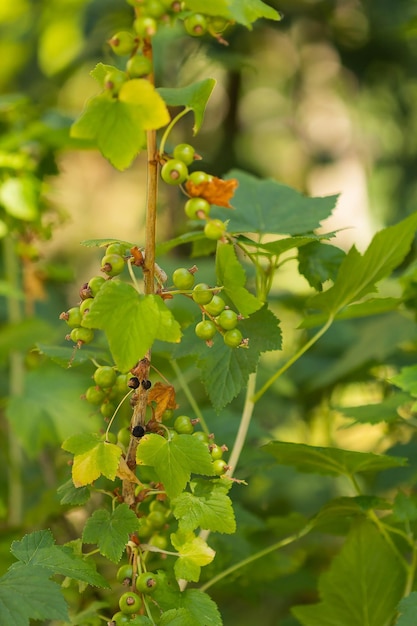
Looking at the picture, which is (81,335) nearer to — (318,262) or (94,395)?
(94,395)

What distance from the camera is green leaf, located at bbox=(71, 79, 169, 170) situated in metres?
0.48

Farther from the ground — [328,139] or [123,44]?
[123,44]

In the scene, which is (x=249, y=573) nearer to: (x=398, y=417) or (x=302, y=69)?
(x=398, y=417)

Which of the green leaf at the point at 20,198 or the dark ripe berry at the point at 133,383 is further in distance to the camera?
the green leaf at the point at 20,198

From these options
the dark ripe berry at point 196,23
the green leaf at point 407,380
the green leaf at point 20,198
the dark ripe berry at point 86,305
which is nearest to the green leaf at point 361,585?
the green leaf at point 407,380

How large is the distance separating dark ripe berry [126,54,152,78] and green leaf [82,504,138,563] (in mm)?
276

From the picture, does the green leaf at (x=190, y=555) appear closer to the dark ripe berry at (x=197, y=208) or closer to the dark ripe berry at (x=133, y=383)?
the dark ripe berry at (x=133, y=383)

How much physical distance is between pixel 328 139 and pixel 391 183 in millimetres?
515

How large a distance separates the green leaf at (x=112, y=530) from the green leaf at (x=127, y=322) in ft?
0.36

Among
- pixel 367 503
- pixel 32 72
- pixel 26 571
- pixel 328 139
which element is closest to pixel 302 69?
pixel 328 139

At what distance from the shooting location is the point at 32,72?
2.12 m

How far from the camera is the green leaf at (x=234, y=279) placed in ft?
1.82

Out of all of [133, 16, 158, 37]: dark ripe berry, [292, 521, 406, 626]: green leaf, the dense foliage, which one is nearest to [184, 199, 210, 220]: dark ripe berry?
the dense foliage

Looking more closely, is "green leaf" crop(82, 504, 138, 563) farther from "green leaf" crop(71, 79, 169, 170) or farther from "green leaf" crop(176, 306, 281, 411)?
"green leaf" crop(71, 79, 169, 170)
